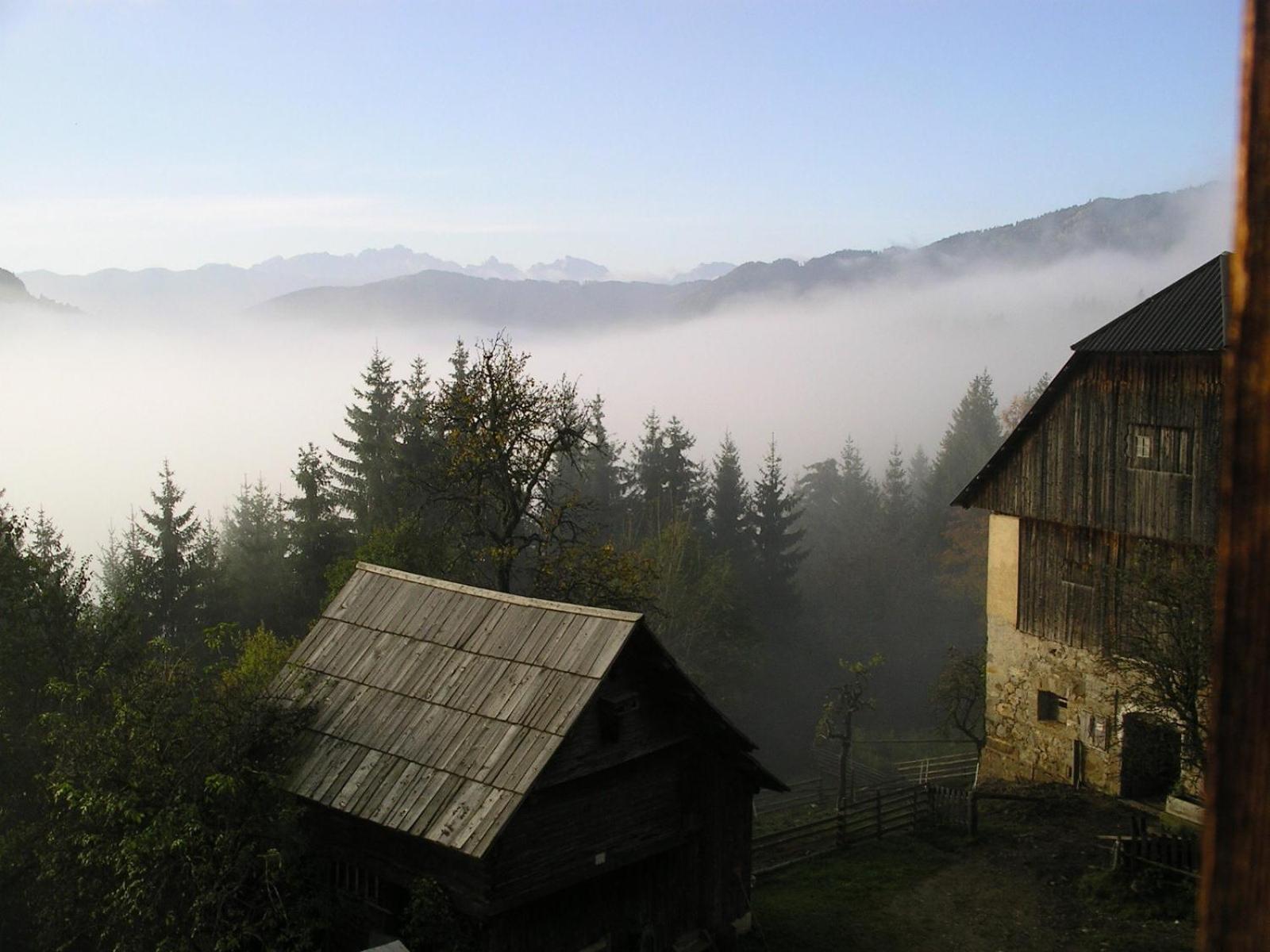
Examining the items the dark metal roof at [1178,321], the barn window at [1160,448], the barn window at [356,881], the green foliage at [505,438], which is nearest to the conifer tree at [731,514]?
the green foliage at [505,438]

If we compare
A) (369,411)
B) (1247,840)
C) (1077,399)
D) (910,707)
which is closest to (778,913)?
(1077,399)

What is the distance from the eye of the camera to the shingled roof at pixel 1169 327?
958 inches

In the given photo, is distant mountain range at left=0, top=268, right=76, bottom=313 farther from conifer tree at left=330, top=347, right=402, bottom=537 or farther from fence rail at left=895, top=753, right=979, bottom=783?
fence rail at left=895, top=753, right=979, bottom=783

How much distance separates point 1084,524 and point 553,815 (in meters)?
17.5

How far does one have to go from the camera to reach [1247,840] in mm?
1287

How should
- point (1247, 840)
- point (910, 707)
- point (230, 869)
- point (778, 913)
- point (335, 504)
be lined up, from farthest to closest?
point (910, 707)
point (335, 504)
point (778, 913)
point (230, 869)
point (1247, 840)

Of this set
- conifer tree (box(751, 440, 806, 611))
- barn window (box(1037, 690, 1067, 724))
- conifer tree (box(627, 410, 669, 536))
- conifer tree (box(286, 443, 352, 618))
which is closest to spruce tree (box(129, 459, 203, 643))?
conifer tree (box(286, 443, 352, 618))

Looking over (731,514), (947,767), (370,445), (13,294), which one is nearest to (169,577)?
(370,445)

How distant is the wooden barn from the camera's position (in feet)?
47.6

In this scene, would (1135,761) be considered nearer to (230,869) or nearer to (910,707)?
(230,869)

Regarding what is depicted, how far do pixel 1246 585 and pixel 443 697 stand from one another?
50.5 ft

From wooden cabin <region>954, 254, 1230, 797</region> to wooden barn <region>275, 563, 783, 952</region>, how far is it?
37.4 feet

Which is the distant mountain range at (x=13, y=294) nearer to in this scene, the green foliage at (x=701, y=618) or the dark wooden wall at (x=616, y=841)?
the green foliage at (x=701, y=618)

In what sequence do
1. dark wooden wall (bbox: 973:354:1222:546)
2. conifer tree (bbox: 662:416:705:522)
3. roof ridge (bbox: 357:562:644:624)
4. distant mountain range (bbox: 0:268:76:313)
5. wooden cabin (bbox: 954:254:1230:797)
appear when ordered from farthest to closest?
distant mountain range (bbox: 0:268:76:313)
conifer tree (bbox: 662:416:705:522)
wooden cabin (bbox: 954:254:1230:797)
dark wooden wall (bbox: 973:354:1222:546)
roof ridge (bbox: 357:562:644:624)
